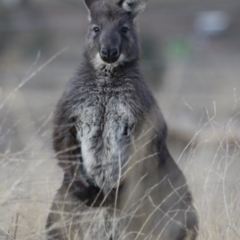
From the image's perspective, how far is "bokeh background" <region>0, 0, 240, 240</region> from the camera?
194 inches

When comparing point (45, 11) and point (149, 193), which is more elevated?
point (45, 11)

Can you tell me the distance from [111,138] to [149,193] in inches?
17.9

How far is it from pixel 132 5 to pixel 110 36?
37 centimetres

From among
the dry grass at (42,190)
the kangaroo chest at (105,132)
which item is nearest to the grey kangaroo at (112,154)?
the kangaroo chest at (105,132)

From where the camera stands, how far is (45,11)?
29719 millimetres

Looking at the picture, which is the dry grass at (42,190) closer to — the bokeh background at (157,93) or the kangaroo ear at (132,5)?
the bokeh background at (157,93)

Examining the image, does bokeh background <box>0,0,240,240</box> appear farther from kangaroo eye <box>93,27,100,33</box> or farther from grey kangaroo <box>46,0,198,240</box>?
kangaroo eye <box>93,27,100,33</box>

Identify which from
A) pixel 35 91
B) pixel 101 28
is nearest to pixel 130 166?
pixel 101 28

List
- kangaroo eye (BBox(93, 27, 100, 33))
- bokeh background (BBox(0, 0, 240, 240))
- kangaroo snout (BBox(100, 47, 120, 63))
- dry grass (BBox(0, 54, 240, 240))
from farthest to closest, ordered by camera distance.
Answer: kangaroo eye (BBox(93, 27, 100, 33)) → kangaroo snout (BBox(100, 47, 120, 63)) → bokeh background (BBox(0, 0, 240, 240)) → dry grass (BBox(0, 54, 240, 240))

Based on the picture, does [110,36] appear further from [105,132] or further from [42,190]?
[42,190]

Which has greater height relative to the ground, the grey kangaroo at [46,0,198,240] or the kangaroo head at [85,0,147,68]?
the kangaroo head at [85,0,147,68]

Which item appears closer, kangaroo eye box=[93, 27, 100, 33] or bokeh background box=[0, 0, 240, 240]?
bokeh background box=[0, 0, 240, 240]

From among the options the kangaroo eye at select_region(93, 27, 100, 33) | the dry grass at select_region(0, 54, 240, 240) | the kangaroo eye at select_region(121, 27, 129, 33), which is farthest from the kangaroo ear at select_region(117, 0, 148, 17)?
the dry grass at select_region(0, 54, 240, 240)

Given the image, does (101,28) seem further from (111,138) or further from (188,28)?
(188,28)
